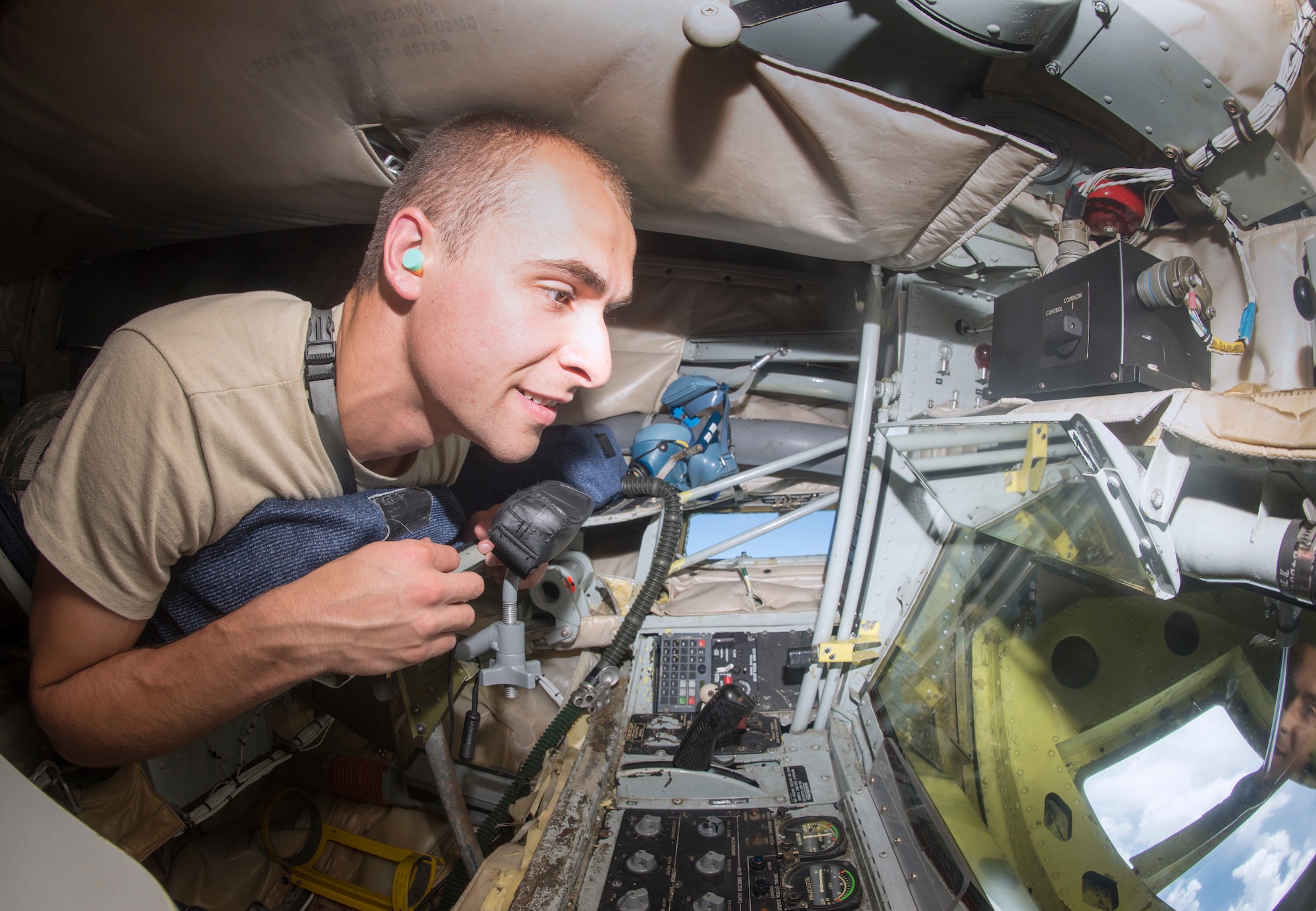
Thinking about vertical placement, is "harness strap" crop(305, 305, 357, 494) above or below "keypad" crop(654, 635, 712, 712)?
above

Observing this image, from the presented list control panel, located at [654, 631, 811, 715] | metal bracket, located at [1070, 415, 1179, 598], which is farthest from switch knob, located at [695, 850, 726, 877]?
metal bracket, located at [1070, 415, 1179, 598]

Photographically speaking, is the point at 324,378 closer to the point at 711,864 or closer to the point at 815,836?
the point at 711,864

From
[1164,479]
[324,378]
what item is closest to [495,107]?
[324,378]

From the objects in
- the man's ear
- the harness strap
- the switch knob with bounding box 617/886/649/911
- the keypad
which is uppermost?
the man's ear

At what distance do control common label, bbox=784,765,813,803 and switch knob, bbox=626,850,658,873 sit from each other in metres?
0.43

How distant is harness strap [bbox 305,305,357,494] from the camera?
1.18 meters

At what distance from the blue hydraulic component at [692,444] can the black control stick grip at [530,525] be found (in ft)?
2.85

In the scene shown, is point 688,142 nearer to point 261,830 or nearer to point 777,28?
point 777,28

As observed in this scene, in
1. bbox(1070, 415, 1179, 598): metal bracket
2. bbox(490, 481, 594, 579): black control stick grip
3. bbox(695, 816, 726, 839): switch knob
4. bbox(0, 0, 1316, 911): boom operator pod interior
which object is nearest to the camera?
bbox(1070, 415, 1179, 598): metal bracket

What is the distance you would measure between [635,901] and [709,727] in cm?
48

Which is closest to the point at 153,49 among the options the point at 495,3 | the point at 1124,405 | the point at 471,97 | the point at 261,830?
the point at 471,97

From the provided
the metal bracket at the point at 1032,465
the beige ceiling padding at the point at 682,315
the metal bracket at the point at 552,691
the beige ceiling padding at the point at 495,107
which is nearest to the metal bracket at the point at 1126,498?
the metal bracket at the point at 1032,465

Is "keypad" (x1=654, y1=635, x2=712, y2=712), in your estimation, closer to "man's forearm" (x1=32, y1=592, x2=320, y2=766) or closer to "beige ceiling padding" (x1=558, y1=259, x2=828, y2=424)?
"beige ceiling padding" (x1=558, y1=259, x2=828, y2=424)

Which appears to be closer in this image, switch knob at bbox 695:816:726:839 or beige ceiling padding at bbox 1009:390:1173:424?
beige ceiling padding at bbox 1009:390:1173:424
